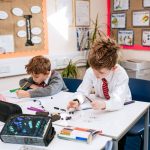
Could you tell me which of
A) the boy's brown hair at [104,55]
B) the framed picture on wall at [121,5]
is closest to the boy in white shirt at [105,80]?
the boy's brown hair at [104,55]

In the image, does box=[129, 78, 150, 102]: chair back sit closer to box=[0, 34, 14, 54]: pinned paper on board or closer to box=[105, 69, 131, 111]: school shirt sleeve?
box=[105, 69, 131, 111]: school shirt sleeve

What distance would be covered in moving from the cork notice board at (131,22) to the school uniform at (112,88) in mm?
1628

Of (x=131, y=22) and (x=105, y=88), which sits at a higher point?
(x=131, y=22)

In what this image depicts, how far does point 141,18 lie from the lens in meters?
3.28

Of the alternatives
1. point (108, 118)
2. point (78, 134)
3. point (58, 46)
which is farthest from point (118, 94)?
point (58, 46)

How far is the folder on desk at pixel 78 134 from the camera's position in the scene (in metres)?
1.19

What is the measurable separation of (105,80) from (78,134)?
27.0 inches

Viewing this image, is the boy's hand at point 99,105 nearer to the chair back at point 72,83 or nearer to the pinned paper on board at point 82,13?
the chair back at point 72,83

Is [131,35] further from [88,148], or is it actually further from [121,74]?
[88,148]

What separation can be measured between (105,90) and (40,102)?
49 cm

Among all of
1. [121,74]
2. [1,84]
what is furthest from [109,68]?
[1,84]

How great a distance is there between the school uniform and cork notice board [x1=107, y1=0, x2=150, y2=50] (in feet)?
5.34

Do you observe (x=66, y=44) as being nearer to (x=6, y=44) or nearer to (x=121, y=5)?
(x=6, y=44)

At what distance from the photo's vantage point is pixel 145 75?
3199 millimetres
